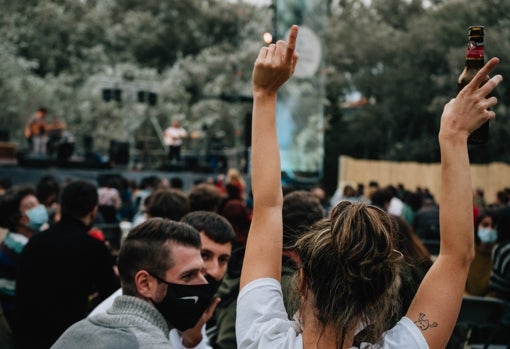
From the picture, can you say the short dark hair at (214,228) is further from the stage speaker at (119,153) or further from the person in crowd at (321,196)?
the stage speaker at (119,153)

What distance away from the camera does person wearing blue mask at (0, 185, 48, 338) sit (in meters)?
5.05

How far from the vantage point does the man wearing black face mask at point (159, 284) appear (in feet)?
8.42

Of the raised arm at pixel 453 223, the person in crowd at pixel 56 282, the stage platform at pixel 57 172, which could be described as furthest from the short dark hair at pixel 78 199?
the stage platform at pixel 57 172

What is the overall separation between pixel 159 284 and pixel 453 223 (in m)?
1.26

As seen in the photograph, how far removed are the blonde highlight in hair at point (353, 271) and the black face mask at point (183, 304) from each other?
100 cm

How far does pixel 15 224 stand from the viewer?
213 inches

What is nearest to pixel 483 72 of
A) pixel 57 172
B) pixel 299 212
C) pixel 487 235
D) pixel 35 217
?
pixel 299 212

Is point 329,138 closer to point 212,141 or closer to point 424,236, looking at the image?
point 212,141

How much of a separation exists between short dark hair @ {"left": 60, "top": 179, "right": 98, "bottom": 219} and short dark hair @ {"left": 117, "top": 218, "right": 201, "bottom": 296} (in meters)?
1.91

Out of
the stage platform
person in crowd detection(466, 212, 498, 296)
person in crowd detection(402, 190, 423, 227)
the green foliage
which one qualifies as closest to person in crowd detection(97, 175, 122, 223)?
person in crowd detection(402, 190, 423, 227)

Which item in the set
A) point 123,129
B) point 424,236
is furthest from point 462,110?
point 123,129

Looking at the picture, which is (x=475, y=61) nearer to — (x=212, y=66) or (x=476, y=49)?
(x=476, y=49)

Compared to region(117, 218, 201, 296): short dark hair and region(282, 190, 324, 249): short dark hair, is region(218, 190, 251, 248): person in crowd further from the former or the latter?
region(117, 218, 201, 296): short dark hair

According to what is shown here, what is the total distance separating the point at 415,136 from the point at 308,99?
63.9 ft
